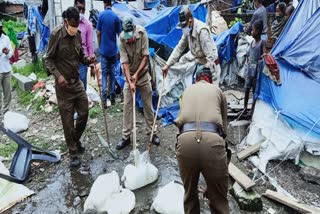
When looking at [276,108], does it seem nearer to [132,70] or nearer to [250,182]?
[250,182]

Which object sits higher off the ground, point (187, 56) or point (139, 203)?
point (187, 56)

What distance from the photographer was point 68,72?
4547 mm

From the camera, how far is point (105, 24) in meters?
6.59

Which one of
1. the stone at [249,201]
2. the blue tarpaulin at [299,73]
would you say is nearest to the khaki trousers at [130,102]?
the blue tarpaulin at [299,73]

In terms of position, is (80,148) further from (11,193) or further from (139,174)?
(139,174)

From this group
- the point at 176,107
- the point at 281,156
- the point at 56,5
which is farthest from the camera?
the point at 56,5

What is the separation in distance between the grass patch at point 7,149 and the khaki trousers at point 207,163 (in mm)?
3440

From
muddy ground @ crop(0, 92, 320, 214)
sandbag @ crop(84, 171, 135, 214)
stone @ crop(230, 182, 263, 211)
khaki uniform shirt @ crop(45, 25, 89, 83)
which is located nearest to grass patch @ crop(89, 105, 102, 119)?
muddy ground @ crop(0, 92, 320, 214)

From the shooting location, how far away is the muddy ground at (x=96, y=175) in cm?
396

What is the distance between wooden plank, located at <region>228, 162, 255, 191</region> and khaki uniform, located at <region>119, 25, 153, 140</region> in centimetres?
164

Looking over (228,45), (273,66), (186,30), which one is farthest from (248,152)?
(228,45)

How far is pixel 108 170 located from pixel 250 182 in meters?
1.93

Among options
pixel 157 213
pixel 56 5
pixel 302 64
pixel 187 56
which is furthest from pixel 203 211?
pixel 56 5

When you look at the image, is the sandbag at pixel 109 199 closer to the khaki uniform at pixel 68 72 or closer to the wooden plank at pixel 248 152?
the khaki uniform at pixel 68 72
